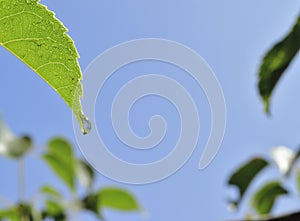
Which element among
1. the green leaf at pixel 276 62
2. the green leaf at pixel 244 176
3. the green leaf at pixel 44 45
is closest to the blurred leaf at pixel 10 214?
the green leaf at pixel 244 176

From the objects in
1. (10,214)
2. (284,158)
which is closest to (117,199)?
(10,214)

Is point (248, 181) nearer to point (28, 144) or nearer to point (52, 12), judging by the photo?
point (28, 144)

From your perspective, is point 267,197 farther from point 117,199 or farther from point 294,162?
point 117,199

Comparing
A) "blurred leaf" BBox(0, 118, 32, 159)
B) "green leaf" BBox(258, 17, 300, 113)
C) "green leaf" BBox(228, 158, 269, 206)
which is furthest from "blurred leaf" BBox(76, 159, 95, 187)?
"green leaf" BBox(258, 17, 300, 113)

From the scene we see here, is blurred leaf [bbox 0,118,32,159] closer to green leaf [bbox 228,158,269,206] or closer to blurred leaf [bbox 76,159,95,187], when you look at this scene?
blurred leaf [bbox 76,159,95,187]

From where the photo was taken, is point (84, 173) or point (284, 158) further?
point (84, 173)

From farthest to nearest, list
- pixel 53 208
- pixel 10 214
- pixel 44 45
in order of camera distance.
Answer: pixel 53 208
pixel 10 214
pixel 44 45
